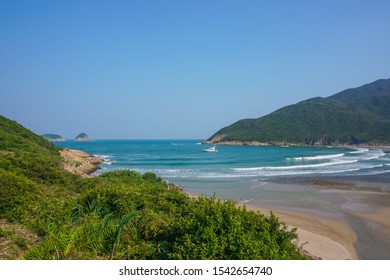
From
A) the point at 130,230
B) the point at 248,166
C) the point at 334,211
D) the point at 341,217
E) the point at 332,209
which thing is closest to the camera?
the point at 130,230

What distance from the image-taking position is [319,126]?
458 feet

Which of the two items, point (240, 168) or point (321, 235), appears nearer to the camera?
point (321, 235)

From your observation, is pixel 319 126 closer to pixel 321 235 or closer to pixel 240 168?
pixel 240 168

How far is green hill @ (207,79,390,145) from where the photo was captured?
123 m

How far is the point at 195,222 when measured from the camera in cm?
470

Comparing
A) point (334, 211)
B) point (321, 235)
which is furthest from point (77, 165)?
point (321, 235)

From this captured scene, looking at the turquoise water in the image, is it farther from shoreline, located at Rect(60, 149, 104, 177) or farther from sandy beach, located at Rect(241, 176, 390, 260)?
sandy beach, located at Rect(241, 176, 390, 260)

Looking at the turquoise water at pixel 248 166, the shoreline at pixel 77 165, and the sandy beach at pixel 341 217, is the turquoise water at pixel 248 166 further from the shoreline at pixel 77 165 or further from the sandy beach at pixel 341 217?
the sandy beach at pixel 341 217

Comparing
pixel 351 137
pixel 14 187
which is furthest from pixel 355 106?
pixel 14 187

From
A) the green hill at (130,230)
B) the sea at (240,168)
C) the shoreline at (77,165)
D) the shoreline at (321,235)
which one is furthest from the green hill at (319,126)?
the green hill at (130,230)

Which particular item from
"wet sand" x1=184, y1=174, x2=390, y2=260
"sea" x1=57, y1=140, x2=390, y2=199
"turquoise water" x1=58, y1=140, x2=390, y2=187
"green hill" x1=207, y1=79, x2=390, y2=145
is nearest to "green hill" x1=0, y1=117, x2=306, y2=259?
"wet sand" x1=184, y1=174, x2=390, y2=260

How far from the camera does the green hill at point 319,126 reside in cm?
12331

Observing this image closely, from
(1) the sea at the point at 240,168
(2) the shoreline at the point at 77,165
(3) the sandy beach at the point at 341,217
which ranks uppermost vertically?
(2) the shoreline at the point at 77,165

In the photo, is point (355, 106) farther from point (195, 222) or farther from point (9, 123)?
point (195, 222)
